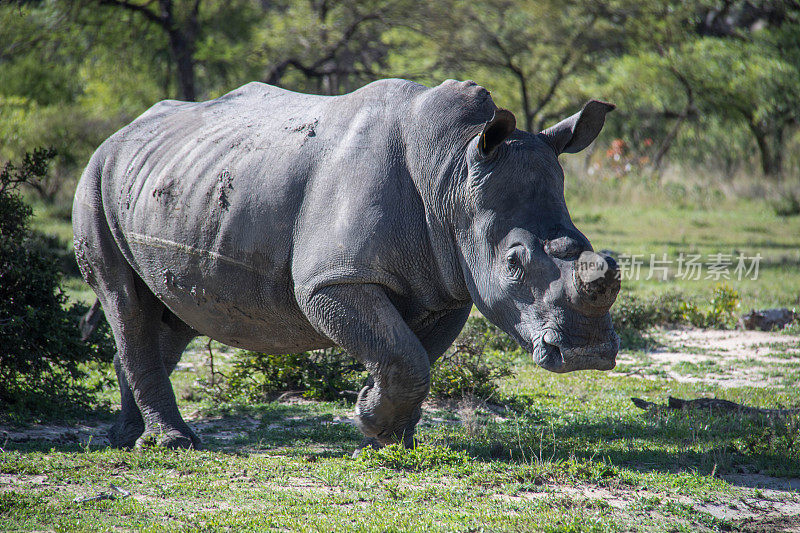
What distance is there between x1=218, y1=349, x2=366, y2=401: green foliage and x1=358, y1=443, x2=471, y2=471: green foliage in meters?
2.13

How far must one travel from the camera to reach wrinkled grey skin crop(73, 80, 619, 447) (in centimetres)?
402

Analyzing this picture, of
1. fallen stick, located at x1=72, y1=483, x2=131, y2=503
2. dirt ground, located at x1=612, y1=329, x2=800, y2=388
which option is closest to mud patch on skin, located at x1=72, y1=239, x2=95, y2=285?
fallen stick, located at x1=72, y1=483, x2=131, y2=503

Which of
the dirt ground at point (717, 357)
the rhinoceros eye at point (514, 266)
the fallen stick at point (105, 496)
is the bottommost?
the dirt ground at point (717, 357)

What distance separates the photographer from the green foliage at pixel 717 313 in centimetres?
963

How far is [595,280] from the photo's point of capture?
3.69 metres

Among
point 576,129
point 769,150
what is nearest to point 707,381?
point 576,129

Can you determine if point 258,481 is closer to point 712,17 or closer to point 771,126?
point 771,126

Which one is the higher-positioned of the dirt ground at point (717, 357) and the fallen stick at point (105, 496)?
the fallen stick at point (105, 496)

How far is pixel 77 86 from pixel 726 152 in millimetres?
19978

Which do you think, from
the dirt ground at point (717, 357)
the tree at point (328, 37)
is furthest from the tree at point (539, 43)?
the dirt ground at point (717, 357)

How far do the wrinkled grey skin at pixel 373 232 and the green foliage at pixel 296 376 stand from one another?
1.61 meters

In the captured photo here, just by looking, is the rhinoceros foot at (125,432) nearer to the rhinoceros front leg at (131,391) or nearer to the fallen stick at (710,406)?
the rhinoceros front leg at (131,391)

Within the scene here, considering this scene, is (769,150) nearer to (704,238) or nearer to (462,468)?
(704,238)

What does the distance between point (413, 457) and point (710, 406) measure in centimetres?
271
